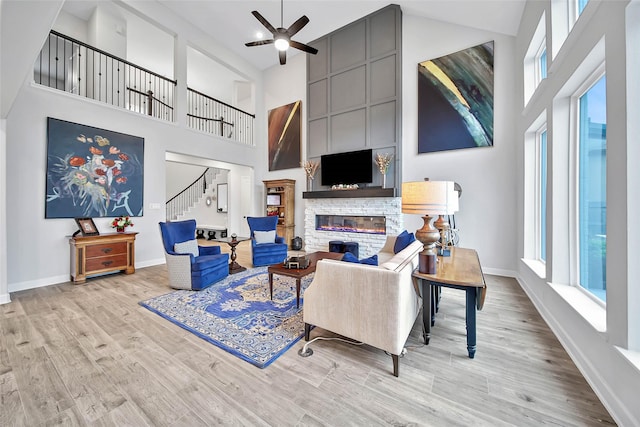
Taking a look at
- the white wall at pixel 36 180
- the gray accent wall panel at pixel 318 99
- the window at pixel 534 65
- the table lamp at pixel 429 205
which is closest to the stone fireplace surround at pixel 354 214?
the gray accent wall panel at pixel 318 99

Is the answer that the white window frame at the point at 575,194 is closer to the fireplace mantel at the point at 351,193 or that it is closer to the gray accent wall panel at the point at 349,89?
the fireplace mantel at the point at 351,193

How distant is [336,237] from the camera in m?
6.04

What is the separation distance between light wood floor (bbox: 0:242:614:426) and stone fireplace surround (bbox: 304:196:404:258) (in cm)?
295

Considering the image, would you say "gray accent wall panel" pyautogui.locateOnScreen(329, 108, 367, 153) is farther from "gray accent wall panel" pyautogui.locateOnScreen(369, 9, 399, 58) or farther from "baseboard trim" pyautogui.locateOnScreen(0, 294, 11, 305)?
"baseboard trim" pyautogui.locateOnScreen(0, 294, 11, 305)

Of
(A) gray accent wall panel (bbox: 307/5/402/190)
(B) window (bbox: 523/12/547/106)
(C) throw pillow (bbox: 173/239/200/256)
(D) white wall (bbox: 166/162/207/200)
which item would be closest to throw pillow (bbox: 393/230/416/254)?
(A) gray accent wall panel (bbox: 307/5/402/190)

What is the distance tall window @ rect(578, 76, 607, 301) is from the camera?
1889 mm

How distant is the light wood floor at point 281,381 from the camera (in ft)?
4.57

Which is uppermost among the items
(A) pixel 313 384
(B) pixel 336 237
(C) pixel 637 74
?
(C) pixel 637 74

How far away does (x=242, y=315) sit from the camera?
2639 mm

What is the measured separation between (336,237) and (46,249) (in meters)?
5.13

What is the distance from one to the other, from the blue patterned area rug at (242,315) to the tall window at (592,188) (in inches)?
100

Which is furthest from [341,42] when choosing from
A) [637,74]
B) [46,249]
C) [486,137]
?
[46,249]

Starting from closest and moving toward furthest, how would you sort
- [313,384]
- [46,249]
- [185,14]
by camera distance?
[313,384] < [46,249] < [185,14]

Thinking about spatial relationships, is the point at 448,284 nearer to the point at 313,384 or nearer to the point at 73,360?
the point at 313,384
